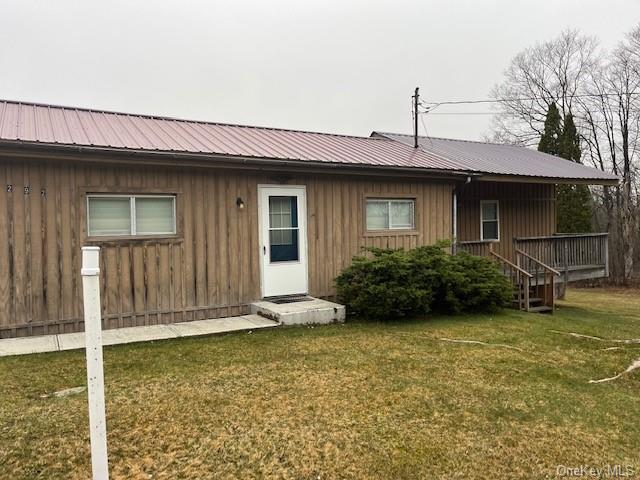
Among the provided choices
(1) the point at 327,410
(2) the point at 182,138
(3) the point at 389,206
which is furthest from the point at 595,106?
(1) the point at 327,410

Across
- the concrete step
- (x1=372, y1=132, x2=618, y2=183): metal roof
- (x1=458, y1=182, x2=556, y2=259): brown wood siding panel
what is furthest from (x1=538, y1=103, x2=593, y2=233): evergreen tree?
the concrete step

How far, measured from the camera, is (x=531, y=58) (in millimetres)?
28516

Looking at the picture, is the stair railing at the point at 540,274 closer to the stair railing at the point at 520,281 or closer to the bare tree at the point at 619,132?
the stair railing at the point at 520,281

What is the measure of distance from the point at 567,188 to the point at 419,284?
18920 millimetres

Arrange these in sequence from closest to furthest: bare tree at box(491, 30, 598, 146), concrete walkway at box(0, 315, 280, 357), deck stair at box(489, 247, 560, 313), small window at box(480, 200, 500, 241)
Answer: concrete walkway at box(0, 315, 280, 357) < deck stair at box(489, 247, 560, 313) < small window at box(480, 200, 500, 241) < bare tree at box(491, 30, 598, 146)

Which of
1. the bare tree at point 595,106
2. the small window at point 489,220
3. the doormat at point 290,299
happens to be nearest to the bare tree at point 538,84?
the bare tree at point 595,106

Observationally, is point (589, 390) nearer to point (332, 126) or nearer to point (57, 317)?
point (57, 317)


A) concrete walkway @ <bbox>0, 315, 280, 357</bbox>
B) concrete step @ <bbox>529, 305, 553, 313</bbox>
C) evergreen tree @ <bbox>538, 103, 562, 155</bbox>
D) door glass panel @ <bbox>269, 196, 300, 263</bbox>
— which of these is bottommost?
concrete step @ <bbox>529, 305, 553, 313</bbox>

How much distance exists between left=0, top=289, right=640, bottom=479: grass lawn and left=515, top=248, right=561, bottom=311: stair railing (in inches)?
171

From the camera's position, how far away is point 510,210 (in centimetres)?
1296

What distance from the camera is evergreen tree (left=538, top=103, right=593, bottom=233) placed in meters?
22.5

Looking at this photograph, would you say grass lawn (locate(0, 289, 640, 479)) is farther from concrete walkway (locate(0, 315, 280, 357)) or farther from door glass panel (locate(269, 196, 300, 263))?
door glass panel (locate(269, 196, 300, 263))

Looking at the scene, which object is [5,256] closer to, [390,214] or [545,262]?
[390,214]

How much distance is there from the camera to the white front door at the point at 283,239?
7688 mm
